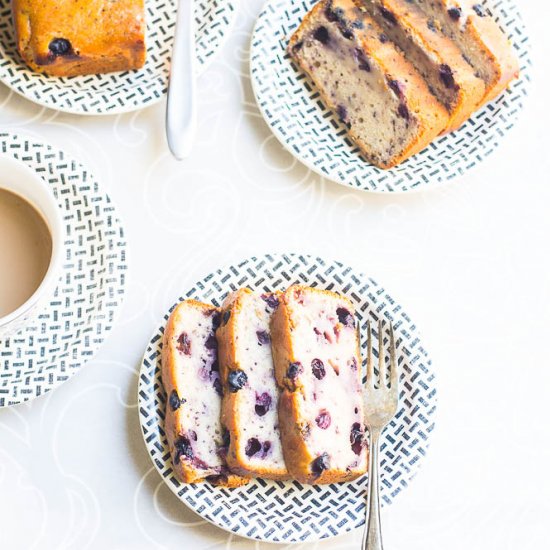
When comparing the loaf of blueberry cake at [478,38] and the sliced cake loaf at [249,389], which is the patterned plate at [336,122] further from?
the sliced cake loaf at [249,389]

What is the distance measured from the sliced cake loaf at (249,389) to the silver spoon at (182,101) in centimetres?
38

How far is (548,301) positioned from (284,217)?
2.11 feet

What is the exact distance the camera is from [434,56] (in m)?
2.06

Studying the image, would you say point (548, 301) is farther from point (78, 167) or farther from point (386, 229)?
point (78, 167)

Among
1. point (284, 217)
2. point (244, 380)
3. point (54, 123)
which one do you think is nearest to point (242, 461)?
point (244, 380)

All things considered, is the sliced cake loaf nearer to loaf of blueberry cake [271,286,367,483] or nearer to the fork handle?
loaf of blueberry cake [271,286,367,483]

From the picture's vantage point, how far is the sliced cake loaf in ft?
5.83

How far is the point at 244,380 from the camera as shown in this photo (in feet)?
5.90

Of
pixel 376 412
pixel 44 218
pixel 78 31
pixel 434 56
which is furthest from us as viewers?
pixel 434 56

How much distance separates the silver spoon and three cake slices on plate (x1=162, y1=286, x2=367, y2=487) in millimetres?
373

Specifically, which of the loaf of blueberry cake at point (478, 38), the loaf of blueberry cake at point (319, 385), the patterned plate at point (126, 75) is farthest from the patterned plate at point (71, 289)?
the loaf of blueberry cake at point (478, 38)

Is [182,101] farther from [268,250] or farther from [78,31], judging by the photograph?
[268,250]

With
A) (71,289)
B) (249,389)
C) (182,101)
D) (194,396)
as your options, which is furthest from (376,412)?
(182,101)

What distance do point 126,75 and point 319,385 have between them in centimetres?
82
